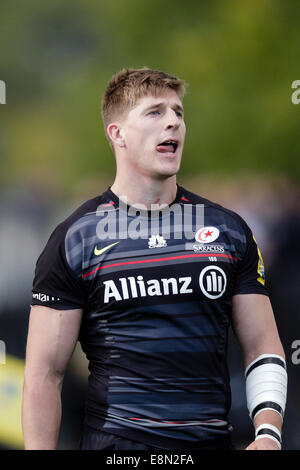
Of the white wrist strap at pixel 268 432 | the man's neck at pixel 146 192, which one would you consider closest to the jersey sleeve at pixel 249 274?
the man's neck at pixel 146 192

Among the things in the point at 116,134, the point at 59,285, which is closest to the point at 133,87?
the point at 116,134

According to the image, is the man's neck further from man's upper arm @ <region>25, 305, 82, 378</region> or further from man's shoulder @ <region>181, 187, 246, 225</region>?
man's upper arm @ <region>25, 305, 82, 378</region>

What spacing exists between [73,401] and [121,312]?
54.2 inches

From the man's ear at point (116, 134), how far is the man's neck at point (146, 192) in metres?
0.15

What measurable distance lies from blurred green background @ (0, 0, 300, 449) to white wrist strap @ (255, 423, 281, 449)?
1211 mm

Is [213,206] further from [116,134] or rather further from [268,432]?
[268,432]

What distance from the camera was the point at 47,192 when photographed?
3307 mm

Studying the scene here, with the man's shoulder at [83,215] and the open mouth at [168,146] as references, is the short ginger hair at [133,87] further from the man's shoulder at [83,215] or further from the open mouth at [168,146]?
the man's shoulder at [83,215]

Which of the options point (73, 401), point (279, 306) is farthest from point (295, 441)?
point (73, 401)

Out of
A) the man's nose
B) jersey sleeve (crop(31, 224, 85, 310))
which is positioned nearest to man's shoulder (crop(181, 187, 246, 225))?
the man's nose

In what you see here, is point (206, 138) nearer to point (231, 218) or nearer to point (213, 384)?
point (231, 218)

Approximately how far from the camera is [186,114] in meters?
3.41

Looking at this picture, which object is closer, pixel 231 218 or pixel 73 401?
pixel 231 218

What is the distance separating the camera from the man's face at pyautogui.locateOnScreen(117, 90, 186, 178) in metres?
2.27
